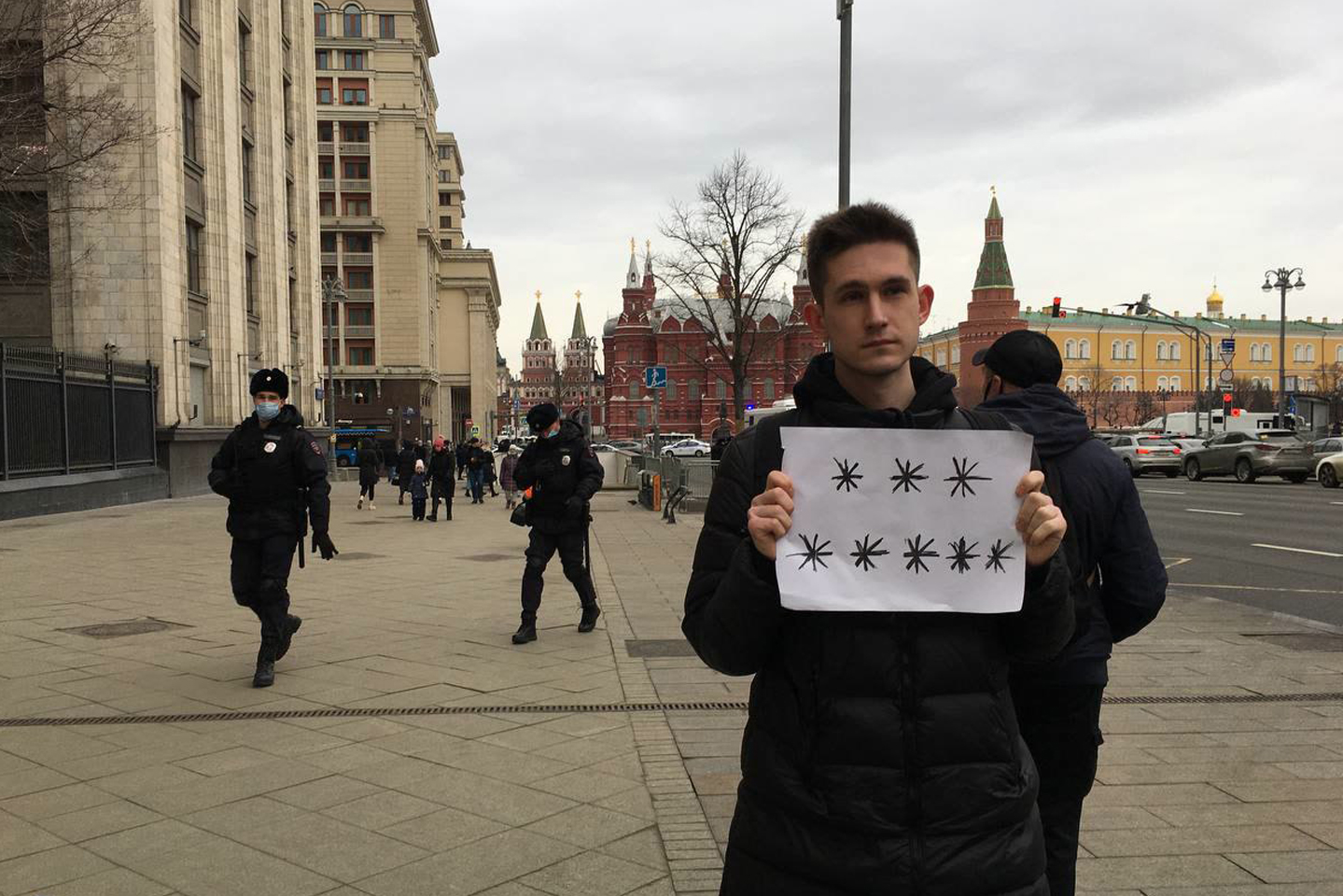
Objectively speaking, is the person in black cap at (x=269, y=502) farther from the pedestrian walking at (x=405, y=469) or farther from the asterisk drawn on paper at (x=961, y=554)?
the pedestrian walking at (x=405, y=469)

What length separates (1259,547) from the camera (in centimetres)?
1597

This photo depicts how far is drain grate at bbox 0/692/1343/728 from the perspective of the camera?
641 centimetres

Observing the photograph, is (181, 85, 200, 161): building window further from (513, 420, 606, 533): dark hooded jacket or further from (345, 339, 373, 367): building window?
(345, 339, 373, 367): building window

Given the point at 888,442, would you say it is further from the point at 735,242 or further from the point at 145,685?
the point at 735,242

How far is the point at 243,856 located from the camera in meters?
4.28

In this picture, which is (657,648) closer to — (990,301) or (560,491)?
(560,491)

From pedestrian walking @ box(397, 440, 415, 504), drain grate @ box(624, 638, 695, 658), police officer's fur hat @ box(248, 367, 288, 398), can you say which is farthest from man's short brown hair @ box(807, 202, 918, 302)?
pedestrian walking @ box(397, 440, 415, 504)

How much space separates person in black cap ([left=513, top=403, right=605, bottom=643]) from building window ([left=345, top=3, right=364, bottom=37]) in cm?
7998

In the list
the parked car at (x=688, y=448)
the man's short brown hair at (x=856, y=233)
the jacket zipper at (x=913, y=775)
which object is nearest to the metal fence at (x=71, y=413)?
the man's short brown hair at (x=856, y=233)

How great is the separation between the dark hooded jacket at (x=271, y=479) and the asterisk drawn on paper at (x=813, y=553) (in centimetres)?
581

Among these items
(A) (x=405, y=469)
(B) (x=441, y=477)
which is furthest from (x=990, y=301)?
(B) (x=441, y=477)

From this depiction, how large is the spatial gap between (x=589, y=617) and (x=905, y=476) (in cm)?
758

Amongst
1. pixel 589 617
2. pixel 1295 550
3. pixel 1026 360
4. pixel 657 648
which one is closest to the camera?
pixel 1026 360

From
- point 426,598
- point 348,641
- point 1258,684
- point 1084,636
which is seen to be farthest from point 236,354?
point 1084,636
